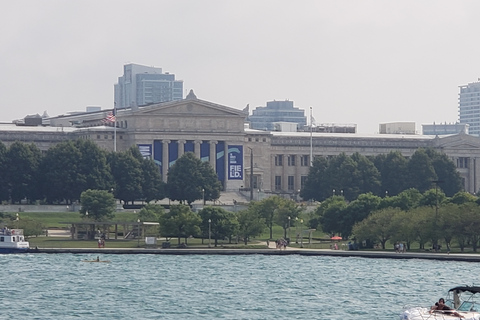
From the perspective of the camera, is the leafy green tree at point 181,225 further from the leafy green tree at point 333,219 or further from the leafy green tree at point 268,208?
the leafy green tree at point 268,208

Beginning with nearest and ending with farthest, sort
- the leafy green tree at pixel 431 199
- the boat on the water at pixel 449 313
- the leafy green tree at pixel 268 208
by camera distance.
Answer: the boat on the water at pixel 449 313 → the leafy green tree at pixel 431 199 → the leafy green tree at pixel 268 208

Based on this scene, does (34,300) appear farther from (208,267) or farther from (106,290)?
(208,267)

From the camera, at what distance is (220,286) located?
412 ft

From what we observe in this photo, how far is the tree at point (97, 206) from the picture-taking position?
18400 cm

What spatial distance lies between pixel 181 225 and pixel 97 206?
73.0 ft

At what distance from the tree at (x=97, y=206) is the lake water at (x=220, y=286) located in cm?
2843

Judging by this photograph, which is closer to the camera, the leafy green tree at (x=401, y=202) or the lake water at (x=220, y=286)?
the lake water at (x=220, y=286)

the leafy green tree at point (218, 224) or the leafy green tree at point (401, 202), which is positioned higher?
the leafy green tree at point (401, 202)

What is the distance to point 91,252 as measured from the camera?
15550 cm

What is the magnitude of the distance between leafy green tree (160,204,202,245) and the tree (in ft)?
63.0

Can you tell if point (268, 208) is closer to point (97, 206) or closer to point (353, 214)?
point (353, 214)

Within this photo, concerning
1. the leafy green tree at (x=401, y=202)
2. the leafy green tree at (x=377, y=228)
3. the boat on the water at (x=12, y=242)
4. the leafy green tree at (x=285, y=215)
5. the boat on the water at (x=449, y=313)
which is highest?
the leafy green tree at (x=401, y=202)

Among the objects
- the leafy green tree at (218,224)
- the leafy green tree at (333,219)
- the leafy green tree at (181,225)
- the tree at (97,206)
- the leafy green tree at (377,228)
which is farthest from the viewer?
the tree at (97,206)

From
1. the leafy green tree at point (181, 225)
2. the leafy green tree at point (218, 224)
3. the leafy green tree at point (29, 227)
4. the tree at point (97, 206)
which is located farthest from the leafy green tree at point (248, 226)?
the leafy green tree at point (29, 227)
